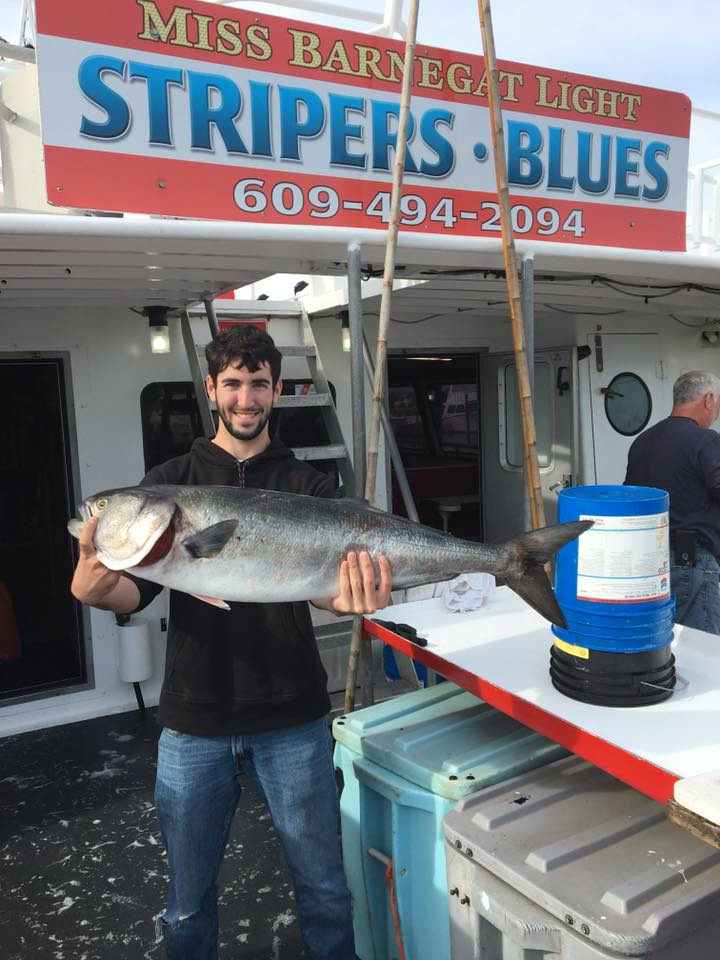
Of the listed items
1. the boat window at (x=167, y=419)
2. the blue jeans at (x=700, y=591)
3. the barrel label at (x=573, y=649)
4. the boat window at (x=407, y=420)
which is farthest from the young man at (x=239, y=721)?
the boat window at (x=407, y=420)

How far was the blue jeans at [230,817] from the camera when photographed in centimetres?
243

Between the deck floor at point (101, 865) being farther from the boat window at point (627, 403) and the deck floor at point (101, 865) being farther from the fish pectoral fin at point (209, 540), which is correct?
the boat window at point (627, 403)

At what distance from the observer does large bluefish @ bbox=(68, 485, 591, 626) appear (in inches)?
80.4

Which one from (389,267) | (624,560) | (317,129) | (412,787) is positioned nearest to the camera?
(624,560)

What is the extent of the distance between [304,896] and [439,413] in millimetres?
8077

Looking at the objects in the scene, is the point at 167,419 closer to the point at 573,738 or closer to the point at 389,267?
the point at 389,267

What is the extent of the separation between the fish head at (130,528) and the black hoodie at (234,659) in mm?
361

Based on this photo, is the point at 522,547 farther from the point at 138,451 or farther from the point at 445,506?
the point at 445,506

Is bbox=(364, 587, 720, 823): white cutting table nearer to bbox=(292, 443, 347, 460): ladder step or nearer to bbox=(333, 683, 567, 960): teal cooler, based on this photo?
bbox=(333, 683, 567, 960): teal cooler

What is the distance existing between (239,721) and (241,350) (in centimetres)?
121

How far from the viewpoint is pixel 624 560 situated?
221 centimetres

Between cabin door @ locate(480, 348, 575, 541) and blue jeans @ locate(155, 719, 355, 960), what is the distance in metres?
5.92

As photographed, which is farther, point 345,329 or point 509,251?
point 345,329

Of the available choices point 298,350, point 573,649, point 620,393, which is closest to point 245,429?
point 573,649
